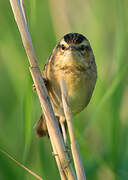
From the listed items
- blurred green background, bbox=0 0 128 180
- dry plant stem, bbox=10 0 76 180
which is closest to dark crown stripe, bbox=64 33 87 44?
blurred green background, bbox=0 0 128 180

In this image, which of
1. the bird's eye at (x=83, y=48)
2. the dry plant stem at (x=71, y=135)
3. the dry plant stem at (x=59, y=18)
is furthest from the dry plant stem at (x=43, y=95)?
the dry plant stem at (x=59, y=18)

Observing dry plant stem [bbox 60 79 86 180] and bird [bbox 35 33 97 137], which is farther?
bird [bbox 35 33 97 137]

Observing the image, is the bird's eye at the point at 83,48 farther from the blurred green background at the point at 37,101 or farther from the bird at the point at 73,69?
the blurred green background at the point at 37,101

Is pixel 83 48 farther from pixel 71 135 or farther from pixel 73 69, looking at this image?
pixel 71 135

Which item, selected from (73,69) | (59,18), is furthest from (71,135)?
(59,18)

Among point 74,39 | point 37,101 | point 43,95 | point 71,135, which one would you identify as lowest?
point 37,101

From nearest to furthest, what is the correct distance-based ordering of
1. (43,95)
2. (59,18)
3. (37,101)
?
(43,95) < (37,101) < (59,18)

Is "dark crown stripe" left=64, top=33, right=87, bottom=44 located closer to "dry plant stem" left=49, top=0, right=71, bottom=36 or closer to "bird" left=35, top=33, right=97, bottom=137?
"bird" left=35, top=33, right=97, bottom=137
